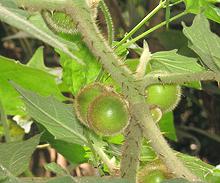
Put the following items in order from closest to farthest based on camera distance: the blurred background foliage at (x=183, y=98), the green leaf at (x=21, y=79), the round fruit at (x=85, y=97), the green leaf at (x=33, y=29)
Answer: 1. the green leaf at (x=33, y=29)
2. the round fruit at (x=85, y=97)
3. the green leaf at (x=21, y=79)
4. the blurred background foliage at (x=183, y=98)

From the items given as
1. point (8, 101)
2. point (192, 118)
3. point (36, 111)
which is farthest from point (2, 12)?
point (192, 118)

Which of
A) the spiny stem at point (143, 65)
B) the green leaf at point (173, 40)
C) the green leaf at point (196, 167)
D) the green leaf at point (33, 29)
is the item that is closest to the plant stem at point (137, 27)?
the spiny stem at point (143, 65)

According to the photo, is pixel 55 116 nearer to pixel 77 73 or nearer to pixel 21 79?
pixel 77 73

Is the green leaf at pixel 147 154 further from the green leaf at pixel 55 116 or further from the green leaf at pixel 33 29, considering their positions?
the green leaf at pixel 33 29

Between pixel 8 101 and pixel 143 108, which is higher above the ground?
pixel 143 108

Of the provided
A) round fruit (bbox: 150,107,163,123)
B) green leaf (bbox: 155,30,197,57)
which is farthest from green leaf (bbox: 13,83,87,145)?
green leaf (bbox: 155,30,197,57)

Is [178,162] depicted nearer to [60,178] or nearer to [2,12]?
[60,178]

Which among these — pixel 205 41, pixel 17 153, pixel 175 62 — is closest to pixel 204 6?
pixel 175 62
